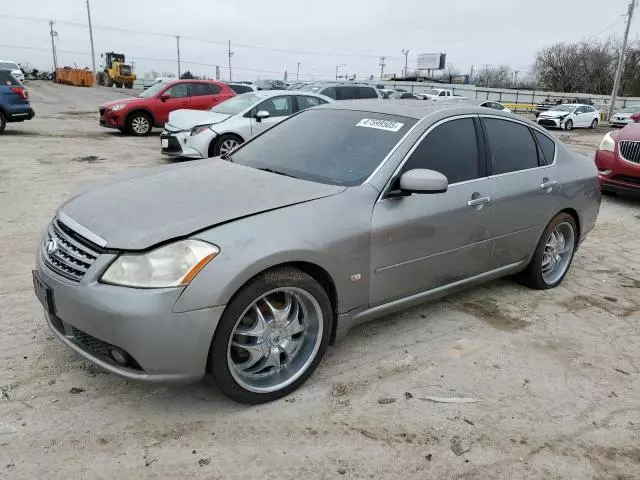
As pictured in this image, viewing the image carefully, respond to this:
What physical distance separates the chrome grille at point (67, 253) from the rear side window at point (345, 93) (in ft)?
48.9

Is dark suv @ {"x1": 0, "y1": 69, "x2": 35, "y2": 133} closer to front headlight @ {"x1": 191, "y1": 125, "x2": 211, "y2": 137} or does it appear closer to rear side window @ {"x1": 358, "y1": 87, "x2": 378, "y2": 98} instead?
front headlight @ {"x1": 191, "y1": 125, "x2": 211, "y2": 137}

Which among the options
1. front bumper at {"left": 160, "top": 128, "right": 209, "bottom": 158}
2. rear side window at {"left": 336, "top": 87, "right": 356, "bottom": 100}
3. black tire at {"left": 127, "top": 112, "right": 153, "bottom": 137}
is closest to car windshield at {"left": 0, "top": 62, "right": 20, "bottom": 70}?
black tire at {"left": 127, "top": 112, "right": 153, "bottom": 137}

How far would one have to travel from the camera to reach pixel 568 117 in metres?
27.5

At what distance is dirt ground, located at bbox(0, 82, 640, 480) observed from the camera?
8.18 feet

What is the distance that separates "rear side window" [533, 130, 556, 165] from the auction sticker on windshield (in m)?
1.57

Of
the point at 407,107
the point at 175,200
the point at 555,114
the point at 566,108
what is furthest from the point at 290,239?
the point at 566,108

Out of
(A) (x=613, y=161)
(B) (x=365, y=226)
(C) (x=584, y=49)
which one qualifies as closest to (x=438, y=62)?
(C) (x=584, y=49)

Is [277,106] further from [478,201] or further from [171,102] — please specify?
[478,201]

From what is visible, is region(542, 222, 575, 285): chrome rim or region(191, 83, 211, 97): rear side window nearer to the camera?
region(542, 222, 575, 285): chrome rim

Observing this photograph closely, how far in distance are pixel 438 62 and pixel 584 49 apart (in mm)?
23819

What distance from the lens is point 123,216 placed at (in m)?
2.79

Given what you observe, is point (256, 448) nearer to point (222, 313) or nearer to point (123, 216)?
point (222, 313)

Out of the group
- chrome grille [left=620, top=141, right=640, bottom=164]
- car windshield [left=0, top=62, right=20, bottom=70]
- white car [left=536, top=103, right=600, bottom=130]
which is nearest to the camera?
chrome grille [left=620, top=141, right=640, bottom=164]

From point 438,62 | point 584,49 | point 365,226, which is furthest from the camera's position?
point 438,62
